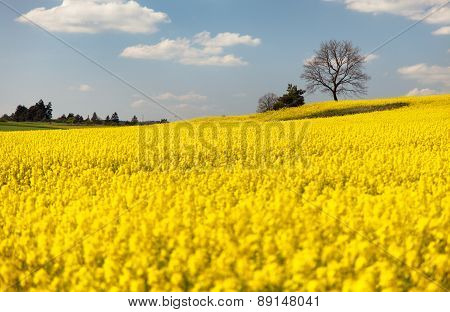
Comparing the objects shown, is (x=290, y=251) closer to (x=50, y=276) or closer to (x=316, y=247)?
(x=316, y=247)

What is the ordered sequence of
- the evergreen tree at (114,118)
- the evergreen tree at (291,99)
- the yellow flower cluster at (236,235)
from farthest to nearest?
the evergreen tree at (114,118), the evergreen tree at (291,99), the yellow flower cluster at (236,235)

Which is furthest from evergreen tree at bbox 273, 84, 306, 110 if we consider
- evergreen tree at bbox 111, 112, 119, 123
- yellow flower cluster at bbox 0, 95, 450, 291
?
yellow flower cluster at bbox 0, 95, 450, 291

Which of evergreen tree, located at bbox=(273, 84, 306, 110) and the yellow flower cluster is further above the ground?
evergreen tree, located at bbox=(273, 84, 306, 110)

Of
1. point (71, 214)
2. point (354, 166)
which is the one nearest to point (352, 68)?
point (354, 166)

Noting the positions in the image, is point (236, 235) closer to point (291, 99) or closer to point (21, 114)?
point (291, 99)

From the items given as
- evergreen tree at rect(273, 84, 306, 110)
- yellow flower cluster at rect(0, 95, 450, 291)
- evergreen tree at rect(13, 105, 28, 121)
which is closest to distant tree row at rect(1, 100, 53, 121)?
evergreen tree at rect(13, 105, 28, 121)

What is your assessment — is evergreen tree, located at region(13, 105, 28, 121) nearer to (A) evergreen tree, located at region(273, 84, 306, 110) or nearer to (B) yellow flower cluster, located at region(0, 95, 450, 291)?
(A) evergreen tree, located at region(273, 84, 306, 110)

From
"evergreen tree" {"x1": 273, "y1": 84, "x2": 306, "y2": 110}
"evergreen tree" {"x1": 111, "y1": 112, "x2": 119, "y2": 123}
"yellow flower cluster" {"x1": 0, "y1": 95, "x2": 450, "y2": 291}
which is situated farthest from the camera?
"evergreen tree" {"x1": 111, "y1": 112, "x2": 119, "y2": 123}

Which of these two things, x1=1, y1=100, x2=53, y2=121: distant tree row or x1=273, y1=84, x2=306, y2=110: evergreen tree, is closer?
x1=273, y1=84, x2=306, y2=110: evergreen tree

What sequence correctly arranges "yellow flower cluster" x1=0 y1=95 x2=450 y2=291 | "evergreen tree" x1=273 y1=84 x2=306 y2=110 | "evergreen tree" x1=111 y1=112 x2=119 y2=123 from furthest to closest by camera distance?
"evergreen tree" x1=111 y1=112 x2=119 y2=123 → "evergreen tree" x1=273 y1=84 x2=306 y2=110 → "yellow flower cluster" x1=0 y1=95 x2=450 y2=291

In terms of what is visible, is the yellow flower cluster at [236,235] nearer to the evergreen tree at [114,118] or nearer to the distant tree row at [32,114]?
the evergreen tree at [114,118]

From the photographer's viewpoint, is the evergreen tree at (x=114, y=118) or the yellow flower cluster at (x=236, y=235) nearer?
the yellow flower cluster at (x=236, y=235)

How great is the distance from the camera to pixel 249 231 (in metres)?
5.98

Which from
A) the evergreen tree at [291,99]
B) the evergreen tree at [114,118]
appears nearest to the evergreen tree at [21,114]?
the evergreen tree at [114,118]
